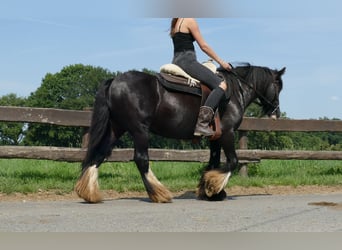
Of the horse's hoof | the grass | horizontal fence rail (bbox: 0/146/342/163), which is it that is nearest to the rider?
the horse's hoof

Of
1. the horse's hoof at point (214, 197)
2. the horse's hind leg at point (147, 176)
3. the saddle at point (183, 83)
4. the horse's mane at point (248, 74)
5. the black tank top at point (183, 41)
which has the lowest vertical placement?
the horse's hoof at point (214, 197)

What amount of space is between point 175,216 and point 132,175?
4743mm

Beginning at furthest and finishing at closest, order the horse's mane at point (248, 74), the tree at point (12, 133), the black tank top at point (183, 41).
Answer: the tree at point (12, 133) < the horse's mane at point (248, 74) < the black tank top at point (183, 41)

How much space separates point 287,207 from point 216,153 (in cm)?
175

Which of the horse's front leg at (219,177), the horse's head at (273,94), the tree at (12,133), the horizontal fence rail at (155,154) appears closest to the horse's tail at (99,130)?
the horse's front leg at (219,177)

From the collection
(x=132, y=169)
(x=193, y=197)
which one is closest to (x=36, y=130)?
(x=132, y=169)

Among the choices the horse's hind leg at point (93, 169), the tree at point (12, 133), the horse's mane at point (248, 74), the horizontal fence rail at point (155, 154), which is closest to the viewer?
the horse's hind leg at point (93, 169)

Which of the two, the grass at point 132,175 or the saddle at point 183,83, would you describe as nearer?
the saddle at point 183,83

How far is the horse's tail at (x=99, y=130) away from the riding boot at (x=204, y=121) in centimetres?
135

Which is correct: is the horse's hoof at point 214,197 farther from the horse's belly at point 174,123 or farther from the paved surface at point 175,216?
the horse's belly at point 174,123

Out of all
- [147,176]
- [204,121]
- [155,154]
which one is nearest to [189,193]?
[155,154]

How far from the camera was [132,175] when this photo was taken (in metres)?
10.6

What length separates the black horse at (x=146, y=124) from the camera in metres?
7.36

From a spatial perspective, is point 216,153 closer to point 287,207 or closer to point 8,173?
point 287,207
